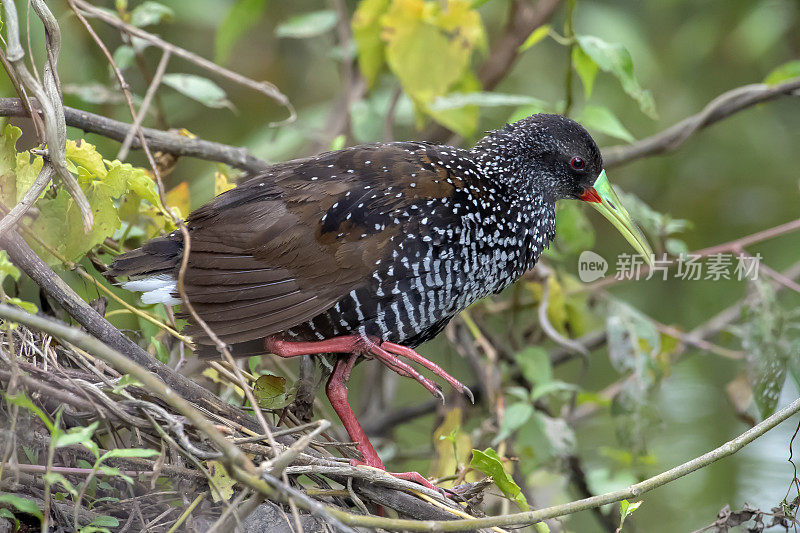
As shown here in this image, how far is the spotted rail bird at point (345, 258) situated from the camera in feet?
7.52

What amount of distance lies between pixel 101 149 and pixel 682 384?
3175mm

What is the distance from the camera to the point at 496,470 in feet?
7.36

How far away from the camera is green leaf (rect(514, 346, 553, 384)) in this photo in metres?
3.53

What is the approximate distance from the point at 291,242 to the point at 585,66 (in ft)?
4.39

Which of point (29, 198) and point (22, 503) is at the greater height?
point (29, 198)

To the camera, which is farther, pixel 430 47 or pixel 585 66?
pixel 430 47

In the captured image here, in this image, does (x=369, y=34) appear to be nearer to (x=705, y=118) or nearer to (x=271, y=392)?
(x=705, y=118)

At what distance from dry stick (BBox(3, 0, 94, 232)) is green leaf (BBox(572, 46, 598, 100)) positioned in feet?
5.65

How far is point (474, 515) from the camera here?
235 cm

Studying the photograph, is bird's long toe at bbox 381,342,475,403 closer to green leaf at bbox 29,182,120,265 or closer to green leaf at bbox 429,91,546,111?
green leaf at bbox 29,182,120,265

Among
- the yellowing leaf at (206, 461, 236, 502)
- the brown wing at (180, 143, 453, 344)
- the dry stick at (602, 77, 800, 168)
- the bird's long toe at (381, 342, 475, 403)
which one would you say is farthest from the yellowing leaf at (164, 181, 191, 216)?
the dry stick at (602, 77, 800, 168)

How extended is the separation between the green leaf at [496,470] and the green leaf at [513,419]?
2.55 feet

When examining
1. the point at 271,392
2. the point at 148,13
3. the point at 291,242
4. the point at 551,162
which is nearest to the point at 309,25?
the point at 148,13

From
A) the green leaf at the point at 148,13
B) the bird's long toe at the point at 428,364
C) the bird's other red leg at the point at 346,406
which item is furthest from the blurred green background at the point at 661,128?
the bird's long toe at the point at 428,364
